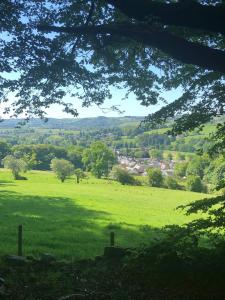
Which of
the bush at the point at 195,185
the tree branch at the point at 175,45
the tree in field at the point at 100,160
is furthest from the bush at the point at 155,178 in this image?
the tree branch at the point at 175,45

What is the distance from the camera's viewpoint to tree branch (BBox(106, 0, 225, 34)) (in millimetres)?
10117

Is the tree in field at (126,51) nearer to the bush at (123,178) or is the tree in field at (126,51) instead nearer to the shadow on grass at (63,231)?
the shadow on grass at (63,231)

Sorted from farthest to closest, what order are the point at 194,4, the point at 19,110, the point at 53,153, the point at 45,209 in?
the point at 53,153, the point at 45,209, the point at 19,110, the point at 194,4

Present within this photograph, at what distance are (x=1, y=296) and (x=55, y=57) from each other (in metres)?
8.54

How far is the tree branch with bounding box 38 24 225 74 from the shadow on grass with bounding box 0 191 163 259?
730 cm

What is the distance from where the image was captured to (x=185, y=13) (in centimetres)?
1023

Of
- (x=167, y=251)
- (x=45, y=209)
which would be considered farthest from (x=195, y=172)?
(x=167, y=251)

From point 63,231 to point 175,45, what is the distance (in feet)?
72.3

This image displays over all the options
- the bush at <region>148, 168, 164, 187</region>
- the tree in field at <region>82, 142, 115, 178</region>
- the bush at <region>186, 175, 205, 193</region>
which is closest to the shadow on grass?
the bush at <region>186, 175, 205, 193</region>

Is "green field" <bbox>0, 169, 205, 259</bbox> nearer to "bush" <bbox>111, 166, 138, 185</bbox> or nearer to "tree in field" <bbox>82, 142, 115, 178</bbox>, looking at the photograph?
"bush" <bbox>111, 166, 138, 185</bbox>

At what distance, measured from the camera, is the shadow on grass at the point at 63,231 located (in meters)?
22.7

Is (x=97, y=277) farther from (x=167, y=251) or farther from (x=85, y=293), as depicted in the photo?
(x=167, y=251)

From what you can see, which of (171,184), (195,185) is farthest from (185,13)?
(171,184)

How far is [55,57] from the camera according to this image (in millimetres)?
14734
